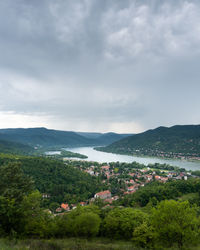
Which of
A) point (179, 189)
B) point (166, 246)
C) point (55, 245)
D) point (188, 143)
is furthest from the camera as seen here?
point (188, 143)

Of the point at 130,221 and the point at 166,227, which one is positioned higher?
the point at 166,227

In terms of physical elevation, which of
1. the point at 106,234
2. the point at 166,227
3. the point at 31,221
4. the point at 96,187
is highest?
the point at 166,227

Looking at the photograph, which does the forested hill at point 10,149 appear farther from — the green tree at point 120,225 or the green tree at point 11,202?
the green tree at point 120,225

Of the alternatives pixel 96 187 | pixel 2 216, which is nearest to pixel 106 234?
pixel 2 216

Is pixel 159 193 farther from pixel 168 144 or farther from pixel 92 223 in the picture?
pixel 168 144

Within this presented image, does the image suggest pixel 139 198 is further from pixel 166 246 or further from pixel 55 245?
pixel 55 245

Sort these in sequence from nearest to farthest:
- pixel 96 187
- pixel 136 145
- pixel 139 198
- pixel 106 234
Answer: pixel 106 234 < pixel 139 198 < pixel 96 187 < pixel 136 145

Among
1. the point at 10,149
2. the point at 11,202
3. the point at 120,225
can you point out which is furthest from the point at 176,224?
the point at 10,149

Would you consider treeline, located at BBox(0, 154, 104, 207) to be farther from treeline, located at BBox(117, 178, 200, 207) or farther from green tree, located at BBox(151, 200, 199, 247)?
green tree, located at BBox(151, 200, 199, 247)

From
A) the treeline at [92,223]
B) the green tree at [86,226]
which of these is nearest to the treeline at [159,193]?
the treeline at [92,223]
